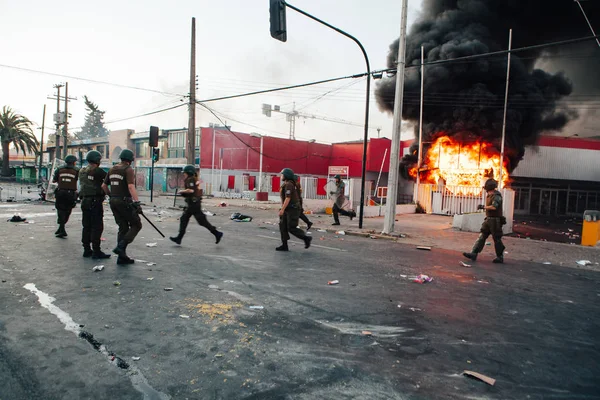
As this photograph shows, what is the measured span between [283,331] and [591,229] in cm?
1073

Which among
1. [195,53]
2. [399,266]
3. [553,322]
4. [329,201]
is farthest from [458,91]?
[553,322]

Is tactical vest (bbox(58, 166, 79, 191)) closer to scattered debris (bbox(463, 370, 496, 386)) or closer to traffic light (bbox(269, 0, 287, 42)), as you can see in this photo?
traffic light (bbox(269, 0, 287, 42))

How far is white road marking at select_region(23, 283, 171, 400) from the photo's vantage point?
243 cm

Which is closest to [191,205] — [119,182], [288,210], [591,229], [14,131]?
[288,210]

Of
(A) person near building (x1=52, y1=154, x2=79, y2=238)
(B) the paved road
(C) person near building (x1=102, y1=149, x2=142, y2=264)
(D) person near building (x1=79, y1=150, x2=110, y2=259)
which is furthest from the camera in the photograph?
(A) person near building (x1=52, y1=154, x2=79, y2=238)

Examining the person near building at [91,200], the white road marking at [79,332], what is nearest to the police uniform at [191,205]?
the person near building at [91,200]

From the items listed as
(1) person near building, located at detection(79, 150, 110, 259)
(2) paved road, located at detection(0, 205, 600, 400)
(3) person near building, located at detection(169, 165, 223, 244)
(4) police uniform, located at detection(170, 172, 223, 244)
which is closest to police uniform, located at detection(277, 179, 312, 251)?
(2) paved road, located at detection(0, 205, 600, 400)

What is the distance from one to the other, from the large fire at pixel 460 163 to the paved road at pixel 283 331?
718 inches

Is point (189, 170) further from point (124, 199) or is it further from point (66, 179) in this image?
point (66, 179)

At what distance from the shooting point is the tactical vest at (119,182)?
599 centimetres

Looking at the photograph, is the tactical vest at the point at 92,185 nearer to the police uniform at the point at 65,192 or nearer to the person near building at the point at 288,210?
the police uniform at the point at 65,192

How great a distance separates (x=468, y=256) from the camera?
785cm

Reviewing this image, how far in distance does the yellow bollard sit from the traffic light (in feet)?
30.8

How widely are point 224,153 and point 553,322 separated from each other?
31.6m
